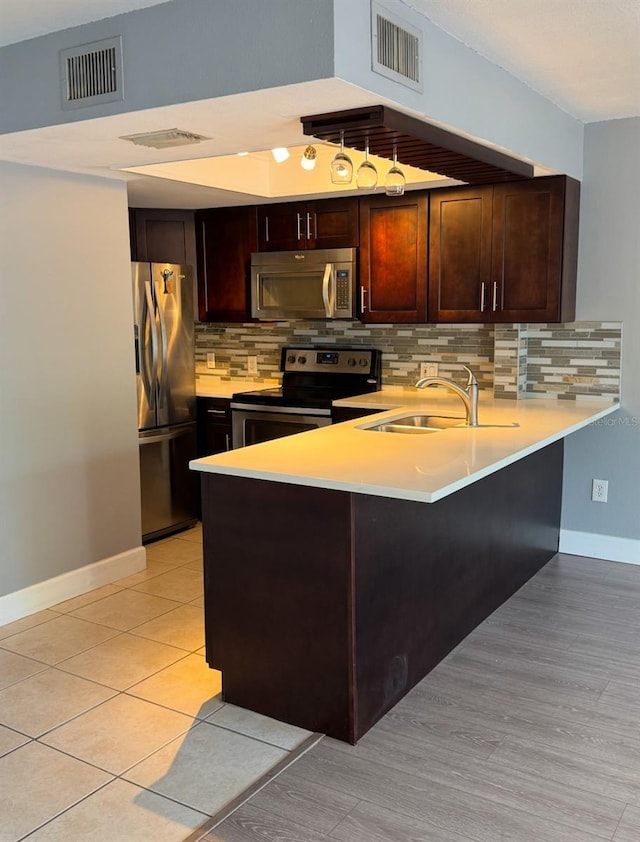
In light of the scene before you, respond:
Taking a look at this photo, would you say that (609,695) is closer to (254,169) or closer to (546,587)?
(546,587)

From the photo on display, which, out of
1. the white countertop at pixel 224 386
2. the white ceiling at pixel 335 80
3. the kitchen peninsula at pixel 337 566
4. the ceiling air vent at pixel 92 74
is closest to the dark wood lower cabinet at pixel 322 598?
the kitchen peninsula at pixel 337 566

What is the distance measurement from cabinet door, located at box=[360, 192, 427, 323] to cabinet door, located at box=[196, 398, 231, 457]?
1.15 meters

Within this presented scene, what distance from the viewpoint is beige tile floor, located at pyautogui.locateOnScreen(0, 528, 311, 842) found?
229 cm

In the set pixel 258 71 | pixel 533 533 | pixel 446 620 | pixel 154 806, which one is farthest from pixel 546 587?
pixel 258 71

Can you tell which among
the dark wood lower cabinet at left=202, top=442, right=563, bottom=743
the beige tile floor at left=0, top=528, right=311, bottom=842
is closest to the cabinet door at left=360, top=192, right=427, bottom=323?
the dark wood lower cabinet at left=202, top=442, right=563, bottom=743

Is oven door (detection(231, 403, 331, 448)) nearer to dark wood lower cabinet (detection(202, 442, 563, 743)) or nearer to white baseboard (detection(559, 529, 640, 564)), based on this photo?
white baseboard (detection(559, 529, 640, 564))

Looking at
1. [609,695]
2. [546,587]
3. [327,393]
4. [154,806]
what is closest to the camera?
[154,806]

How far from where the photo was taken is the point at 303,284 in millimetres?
5004

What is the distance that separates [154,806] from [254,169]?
3.65m

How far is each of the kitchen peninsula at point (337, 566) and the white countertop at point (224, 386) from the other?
2.11 m

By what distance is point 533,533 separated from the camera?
4.21 meters

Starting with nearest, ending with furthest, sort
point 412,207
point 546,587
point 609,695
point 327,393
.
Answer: point 609,695, point 546,587, point 412,207, point 327,393

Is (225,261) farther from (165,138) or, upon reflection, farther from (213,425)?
(165,138)

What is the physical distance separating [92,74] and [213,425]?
286cm
